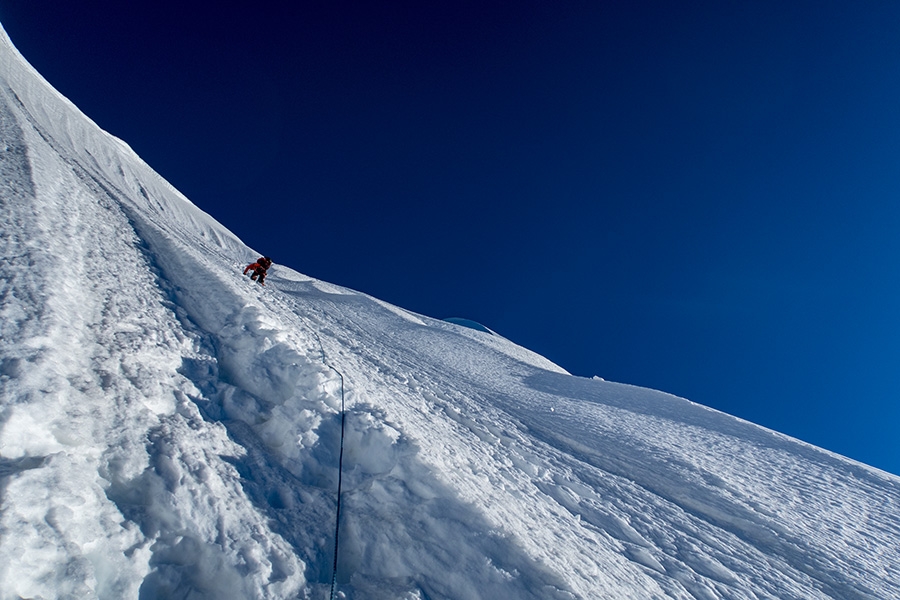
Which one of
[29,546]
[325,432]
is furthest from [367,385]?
[29,546]

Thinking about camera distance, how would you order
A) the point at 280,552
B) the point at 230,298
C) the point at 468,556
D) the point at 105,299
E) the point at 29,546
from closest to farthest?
the point at 29,546, the point at 280,552, the point at 468,556, the point at 105,299, the point at 230,298

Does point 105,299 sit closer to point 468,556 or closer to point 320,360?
point 320,360

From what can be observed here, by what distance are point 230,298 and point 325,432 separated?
289 cm

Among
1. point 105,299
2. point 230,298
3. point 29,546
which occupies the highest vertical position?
point 230,298

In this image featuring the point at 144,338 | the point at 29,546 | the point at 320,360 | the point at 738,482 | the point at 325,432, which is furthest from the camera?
the point at 738,482

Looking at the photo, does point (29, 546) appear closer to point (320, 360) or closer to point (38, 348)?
point (38, 348)

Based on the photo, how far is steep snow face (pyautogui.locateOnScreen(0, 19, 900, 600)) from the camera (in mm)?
2393

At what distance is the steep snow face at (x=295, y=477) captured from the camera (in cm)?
239

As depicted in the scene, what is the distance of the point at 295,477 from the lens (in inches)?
132

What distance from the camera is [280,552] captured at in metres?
2.65

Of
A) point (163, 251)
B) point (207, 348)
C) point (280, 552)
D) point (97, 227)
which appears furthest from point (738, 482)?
point (97, 227)

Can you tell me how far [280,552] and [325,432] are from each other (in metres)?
1.25

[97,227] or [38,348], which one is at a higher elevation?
[97,227]

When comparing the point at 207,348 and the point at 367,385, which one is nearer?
the point at 207,348
